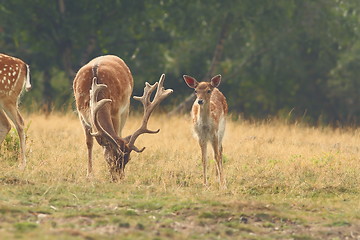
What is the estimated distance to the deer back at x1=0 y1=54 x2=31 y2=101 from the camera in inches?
467

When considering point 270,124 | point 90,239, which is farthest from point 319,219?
point 270,124

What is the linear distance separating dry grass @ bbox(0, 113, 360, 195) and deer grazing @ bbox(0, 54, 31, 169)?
49 cm

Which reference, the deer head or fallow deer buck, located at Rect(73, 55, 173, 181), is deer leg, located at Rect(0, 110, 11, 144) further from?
the deer head

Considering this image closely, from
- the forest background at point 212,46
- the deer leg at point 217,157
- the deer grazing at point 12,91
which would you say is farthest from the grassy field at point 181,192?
the forest background at point 212,46

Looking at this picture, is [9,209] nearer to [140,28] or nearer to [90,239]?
[90,239]

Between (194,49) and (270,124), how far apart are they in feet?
36.8

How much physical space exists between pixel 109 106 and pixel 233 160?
2.78 meters

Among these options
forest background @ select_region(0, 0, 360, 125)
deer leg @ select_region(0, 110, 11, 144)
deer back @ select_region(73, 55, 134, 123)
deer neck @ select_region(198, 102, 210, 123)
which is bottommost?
deer leg @ select_region(0, 110, 11, 144)

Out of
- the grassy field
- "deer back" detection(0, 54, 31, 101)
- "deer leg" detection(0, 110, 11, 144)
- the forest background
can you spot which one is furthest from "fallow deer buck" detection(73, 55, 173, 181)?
the forest background

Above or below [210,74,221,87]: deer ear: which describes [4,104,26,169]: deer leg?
below

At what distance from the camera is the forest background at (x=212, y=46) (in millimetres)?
24156

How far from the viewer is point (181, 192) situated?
10.1 metres

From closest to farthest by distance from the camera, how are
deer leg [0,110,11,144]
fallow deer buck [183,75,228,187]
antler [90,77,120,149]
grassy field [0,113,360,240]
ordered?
grassy field [0,113,360,240] → antler [90,77,120,149] → fallow deer buck [183,75,228,187] → deer leg [0,110,11,144]

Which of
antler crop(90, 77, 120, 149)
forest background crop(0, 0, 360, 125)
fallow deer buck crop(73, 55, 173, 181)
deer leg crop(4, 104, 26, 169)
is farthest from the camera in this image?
forest background crop(0, 0, 360, 125)
